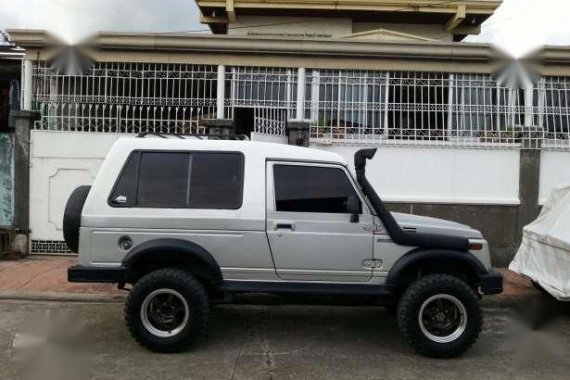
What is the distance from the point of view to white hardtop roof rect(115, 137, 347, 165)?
5711 millimetres

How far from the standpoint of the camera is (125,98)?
9.66m

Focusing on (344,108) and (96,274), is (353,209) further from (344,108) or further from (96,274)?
(344,108)

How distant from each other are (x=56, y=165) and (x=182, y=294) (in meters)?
5.11

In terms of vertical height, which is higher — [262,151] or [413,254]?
[262,151]

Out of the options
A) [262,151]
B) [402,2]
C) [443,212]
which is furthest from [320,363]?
[402,2]

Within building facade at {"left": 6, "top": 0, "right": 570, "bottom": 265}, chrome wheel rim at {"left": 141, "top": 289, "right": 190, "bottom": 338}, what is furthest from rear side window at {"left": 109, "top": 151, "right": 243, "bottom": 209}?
building facade at {"left": 6, "top": 0, "right": 570, "bottom": 265}

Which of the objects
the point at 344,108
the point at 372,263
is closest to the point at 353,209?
the point at 372,263

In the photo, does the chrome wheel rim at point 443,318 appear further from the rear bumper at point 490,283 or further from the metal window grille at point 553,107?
the metal window grille at point 553,107

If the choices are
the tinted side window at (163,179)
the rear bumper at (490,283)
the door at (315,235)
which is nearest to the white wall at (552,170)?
the rear bumper at (490,283)

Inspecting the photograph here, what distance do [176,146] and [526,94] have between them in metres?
6.59

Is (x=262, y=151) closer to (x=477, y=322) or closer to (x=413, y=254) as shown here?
(x=413, y=254)

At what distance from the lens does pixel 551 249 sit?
272 inches

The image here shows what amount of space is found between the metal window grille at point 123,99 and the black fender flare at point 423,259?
16.7 feet

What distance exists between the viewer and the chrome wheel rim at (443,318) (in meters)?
5.52
